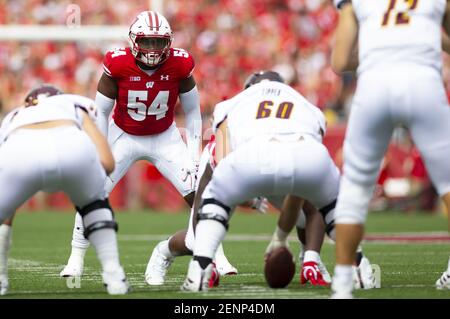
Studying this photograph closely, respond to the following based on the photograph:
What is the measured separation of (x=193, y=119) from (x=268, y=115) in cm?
228

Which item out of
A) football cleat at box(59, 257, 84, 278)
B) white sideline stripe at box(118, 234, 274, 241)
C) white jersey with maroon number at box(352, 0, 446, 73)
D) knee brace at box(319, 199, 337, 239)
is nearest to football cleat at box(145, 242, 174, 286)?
football cleat at box(59, 257, 84, 278)

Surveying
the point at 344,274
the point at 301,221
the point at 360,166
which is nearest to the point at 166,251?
the point at 301,221

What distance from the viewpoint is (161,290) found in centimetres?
638

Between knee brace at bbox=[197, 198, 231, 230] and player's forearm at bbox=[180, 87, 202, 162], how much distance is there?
227 centimetres

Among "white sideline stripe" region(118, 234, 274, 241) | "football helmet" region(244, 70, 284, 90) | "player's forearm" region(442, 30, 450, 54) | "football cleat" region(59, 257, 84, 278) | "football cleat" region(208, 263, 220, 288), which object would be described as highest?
"white sideline stripe" region(118, 234, 274, 241)

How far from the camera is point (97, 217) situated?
594 cm

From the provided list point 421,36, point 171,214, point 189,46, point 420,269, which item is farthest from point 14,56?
point 421,36

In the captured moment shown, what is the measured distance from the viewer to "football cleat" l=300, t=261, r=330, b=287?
6.66 m

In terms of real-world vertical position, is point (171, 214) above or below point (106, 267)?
above

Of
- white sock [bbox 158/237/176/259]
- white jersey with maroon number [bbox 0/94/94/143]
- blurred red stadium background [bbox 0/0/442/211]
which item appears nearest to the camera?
white jersey with maroon number [bbox 0/94/94/143]

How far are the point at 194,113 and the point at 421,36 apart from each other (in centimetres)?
316

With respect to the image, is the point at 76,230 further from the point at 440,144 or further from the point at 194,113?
the point at 440,144

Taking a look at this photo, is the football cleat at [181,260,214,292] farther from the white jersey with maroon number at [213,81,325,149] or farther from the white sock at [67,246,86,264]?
the white sock at [67,246,86,264]

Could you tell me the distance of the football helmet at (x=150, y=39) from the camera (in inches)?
306
